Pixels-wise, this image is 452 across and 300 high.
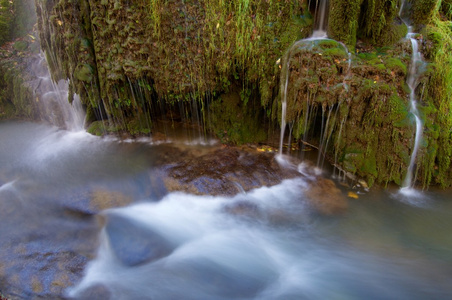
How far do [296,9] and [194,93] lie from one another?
2841 mm

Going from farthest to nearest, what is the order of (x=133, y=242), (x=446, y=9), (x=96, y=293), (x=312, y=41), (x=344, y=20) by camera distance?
(x=446, y=9), (x=344, y=20), (x=312, y=41), (x=133, y=242), (x=96, y=293)

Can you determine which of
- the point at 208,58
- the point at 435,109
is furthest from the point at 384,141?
the point at 208,58

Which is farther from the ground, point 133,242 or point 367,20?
point 367,20

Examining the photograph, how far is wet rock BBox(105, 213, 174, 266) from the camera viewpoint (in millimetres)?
4238

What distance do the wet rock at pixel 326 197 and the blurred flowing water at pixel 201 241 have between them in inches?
6.4

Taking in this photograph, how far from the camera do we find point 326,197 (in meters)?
5.39

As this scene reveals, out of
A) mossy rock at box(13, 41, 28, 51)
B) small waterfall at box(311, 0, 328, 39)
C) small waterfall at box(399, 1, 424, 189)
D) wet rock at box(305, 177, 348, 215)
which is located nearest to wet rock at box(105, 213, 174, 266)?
wet rock at box(305, 177, 348, 215)

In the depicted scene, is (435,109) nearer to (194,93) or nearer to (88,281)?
(194,93)

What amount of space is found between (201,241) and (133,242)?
1127 millimetres

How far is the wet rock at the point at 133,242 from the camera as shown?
4238 mm

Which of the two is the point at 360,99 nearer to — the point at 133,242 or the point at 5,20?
the point at 133,242

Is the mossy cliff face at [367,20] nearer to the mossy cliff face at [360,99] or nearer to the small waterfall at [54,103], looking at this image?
the mossy cliff face at [360,99]

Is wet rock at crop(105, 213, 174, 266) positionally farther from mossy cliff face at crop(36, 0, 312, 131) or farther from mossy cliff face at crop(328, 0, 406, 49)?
mossy cliff face at crop(328, 0, 406, 49)

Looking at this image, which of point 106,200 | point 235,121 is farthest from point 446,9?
point 106,200
